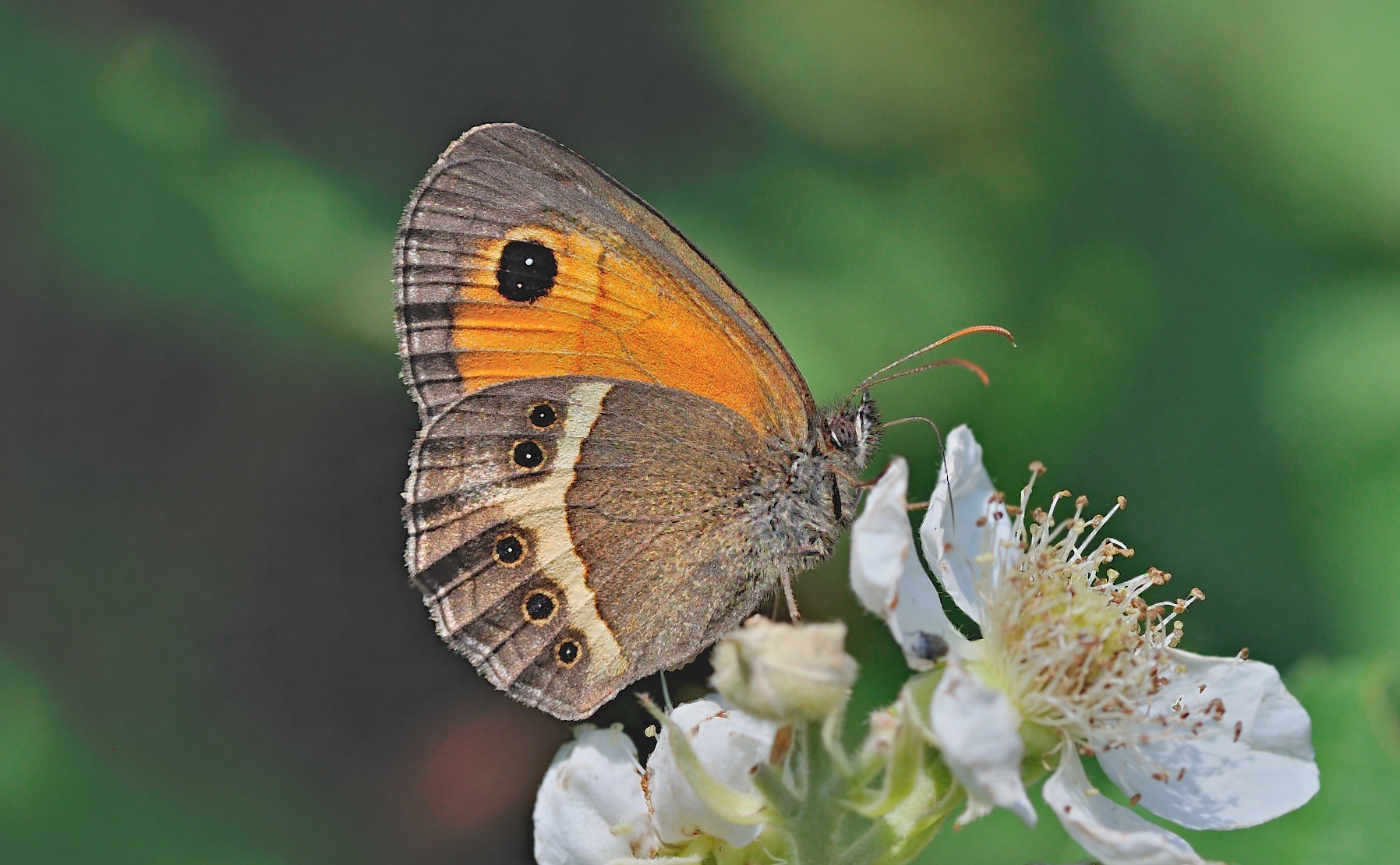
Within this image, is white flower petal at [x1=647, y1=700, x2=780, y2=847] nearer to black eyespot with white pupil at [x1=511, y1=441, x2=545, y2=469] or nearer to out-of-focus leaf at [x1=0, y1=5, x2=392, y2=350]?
black eyespot with white pupil at [x1=511, y1=441, x2=545, y2=469]

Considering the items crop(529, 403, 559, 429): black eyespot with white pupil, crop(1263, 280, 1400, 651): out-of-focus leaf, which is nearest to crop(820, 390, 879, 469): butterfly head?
crop(529, 403, 559, 429): black eyespot with white pupil

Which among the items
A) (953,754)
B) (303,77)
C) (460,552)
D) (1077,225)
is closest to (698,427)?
(460,552)

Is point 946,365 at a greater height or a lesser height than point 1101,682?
greater

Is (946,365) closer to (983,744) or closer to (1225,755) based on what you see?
(1225,755)

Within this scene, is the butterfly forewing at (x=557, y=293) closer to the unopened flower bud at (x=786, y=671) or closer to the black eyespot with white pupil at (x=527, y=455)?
the black eyespot with white pupil at (x=527, y=455)

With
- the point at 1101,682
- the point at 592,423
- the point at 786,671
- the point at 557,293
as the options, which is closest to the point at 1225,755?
the point at 1101,682

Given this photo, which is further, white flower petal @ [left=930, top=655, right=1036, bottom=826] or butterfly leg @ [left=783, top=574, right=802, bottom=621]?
butterfly leg @ [left=783, top=574, right=802, bottom=621]

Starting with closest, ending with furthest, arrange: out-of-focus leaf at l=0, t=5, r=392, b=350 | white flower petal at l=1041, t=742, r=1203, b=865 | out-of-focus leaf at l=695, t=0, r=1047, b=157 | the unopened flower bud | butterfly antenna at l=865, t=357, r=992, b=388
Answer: the unopened flower bud, white flower petal at l=1041, t=742, r=1203, b=865, butterfly antenna at l=865, t=357, r=992, b=388, out-of-focus leaf at l=0, t=5, r=392, b=350, out-of-focus leaf at l=695, t=0, r=1047, b=157
